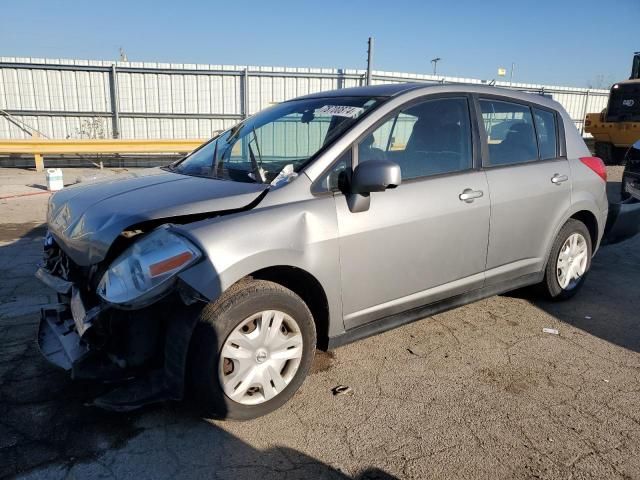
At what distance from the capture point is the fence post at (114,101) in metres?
14.2

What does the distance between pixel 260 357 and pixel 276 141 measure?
65.0 inches

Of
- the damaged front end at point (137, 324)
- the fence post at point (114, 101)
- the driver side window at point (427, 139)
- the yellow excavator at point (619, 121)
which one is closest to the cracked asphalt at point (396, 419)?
the damaged front end at point (137, 324)

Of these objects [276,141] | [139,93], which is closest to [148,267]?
[276,141]

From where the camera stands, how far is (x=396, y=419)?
273 cm

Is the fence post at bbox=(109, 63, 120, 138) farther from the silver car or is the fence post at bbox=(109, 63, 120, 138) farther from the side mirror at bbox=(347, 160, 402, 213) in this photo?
the side mirror at bbox=(347, 160, 402, 213)

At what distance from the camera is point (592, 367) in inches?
131

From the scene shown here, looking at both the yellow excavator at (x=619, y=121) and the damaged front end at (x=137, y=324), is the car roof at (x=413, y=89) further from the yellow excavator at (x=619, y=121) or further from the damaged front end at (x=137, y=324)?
the yellow excavator at (x=619, y=121)

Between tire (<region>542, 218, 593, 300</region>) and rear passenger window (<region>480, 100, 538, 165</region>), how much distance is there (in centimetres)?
74

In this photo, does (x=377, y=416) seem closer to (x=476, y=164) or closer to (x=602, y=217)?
(x=476, y=164)

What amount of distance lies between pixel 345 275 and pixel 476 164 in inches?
56.5

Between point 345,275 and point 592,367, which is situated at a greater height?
point 345,275

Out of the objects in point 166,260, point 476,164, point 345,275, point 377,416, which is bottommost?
point 377,416

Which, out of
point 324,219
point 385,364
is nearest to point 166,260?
point 324,219

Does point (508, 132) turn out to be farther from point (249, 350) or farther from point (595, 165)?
point (249, 350)
